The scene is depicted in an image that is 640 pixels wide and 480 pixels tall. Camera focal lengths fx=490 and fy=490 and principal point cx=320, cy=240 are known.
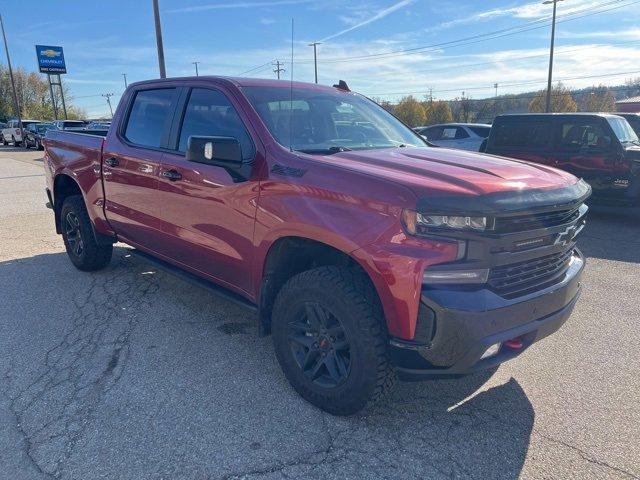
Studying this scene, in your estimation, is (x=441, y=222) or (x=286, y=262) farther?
(x=286, y=262)

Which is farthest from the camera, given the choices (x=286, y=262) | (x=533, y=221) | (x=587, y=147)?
(x=587, y=147)

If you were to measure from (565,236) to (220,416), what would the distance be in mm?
2208

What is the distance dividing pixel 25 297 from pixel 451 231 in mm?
4321

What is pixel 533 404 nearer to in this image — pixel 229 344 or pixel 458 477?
pixel 458 477

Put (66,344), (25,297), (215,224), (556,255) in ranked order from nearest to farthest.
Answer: (556,255) → (215,224) → (66,344) → (25,297)

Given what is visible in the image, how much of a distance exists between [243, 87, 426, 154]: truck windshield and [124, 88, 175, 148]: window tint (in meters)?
0.98

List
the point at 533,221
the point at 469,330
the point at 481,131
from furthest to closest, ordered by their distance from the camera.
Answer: the point at 481,131
the point at 533,221
the point at 469,330

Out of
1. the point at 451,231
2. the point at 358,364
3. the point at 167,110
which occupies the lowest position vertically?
the point at 358,364

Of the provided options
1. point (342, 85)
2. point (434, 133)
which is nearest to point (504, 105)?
point (434, 133)

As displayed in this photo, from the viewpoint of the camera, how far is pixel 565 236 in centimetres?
272

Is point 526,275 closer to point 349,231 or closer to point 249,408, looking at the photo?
point 349,231

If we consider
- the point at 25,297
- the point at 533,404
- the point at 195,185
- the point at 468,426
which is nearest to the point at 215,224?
the point at 195,185

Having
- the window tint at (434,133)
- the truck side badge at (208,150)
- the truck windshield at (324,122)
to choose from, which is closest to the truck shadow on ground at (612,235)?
the truck windshield at (324,122)

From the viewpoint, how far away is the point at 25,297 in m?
4.79
